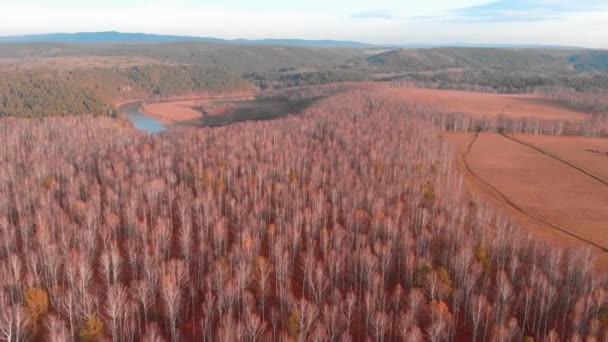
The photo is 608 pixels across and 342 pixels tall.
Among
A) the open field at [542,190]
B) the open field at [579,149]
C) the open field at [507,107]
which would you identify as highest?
the open field at [507,107]

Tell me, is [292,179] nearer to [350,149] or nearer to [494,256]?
[350,149]

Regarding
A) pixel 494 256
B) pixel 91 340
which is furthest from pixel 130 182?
pixel 494 256

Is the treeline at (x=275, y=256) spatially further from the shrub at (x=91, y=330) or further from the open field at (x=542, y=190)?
the open field at (x=542, y=190)

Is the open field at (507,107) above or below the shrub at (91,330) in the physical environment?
above

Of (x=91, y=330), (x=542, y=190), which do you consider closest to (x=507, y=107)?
(x=542, y=190)

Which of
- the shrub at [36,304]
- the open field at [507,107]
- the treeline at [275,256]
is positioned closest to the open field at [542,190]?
the treeline at [275,256]

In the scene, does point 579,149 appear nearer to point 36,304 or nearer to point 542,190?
point 542,190
